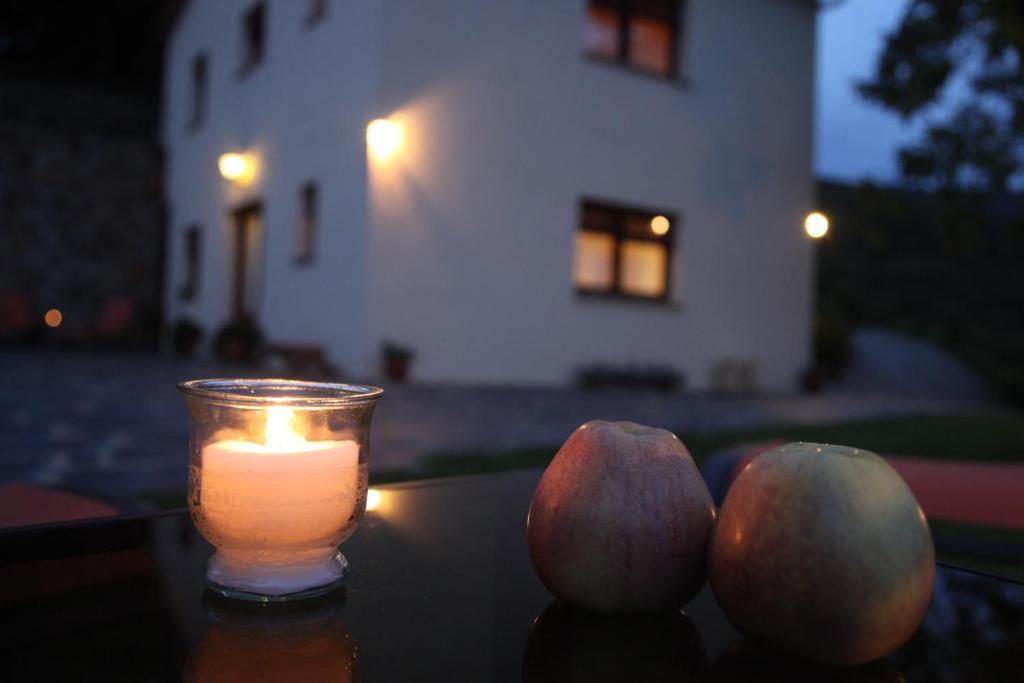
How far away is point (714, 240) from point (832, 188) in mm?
2209

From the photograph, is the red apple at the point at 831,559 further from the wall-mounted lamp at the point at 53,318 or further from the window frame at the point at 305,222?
the wall-mounted lamp at the point at 53,318

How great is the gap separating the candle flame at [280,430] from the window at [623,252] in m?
7.34

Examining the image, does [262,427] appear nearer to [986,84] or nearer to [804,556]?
[804,556]

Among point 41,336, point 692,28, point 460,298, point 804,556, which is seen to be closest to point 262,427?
point 804,556

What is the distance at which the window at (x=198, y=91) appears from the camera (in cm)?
1090

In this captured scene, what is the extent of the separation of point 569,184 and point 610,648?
7.50m

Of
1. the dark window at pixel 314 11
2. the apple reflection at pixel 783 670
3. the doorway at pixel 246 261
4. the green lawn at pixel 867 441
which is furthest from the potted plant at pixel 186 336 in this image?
the apple reflection at pixel 783 670

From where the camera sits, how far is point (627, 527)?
0.57m

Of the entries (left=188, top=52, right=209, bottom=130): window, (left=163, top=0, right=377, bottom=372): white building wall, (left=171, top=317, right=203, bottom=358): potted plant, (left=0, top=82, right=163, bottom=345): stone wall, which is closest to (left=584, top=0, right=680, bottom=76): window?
(left=163, top=0, right=377, bottom=372): white building wall

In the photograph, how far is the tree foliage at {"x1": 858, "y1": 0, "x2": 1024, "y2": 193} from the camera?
245 inches

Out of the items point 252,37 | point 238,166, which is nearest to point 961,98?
point 238,166

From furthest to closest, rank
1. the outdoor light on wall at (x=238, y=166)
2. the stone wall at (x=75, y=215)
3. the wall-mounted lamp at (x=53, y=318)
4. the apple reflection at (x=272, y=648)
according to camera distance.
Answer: the stone wall at (x=75, y=215)
the wall-mounted lamp at (x=53, y=318)
the outdoor light on wall at (x=238, y=166)
the apple reflection at (x=272, y=648)

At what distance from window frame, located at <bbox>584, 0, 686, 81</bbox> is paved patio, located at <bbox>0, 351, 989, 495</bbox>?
3.49 metres

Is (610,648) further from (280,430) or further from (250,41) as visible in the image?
(250,41)
